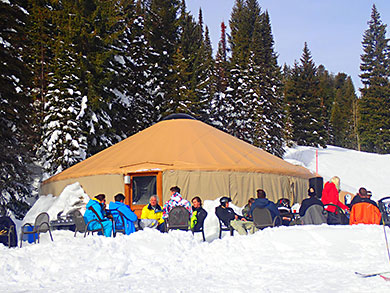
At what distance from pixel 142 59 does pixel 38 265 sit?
69.5ft

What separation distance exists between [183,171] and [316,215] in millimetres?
4689

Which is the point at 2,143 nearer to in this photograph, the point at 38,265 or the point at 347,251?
the point at 38,265

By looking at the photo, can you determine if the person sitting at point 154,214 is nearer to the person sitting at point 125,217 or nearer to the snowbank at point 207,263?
the person sitting at point 125,217

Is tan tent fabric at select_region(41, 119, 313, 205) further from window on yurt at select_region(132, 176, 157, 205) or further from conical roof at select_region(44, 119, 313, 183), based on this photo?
window on yurt at select_region(132, 176, 157, 205)

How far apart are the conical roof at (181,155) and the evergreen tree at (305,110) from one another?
2584 centimetres

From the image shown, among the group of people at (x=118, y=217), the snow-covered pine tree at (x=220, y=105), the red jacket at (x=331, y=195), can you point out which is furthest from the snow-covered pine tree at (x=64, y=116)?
the snow-covered pine tree at (x=220, y=105)

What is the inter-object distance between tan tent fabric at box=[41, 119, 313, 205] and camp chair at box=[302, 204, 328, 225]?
4225 mm

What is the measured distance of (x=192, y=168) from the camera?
11617 mm

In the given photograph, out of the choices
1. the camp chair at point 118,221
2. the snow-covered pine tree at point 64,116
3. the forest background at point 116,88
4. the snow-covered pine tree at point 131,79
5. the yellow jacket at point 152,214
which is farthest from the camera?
the snow-covered pine tree at point 131,79

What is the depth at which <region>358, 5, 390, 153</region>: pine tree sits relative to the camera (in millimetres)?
40594

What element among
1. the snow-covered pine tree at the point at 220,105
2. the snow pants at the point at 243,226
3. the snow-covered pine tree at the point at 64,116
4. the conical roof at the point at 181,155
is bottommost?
the snow pants at the point at 243,226

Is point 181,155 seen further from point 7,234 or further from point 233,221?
point 7,234

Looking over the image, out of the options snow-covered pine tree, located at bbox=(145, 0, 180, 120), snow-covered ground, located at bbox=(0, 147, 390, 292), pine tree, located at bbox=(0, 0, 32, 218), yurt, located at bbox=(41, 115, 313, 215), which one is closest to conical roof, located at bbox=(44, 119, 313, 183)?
yurt, located at bbox=(41, 115, 313, 215)

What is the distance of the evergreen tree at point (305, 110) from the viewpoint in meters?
39.6
